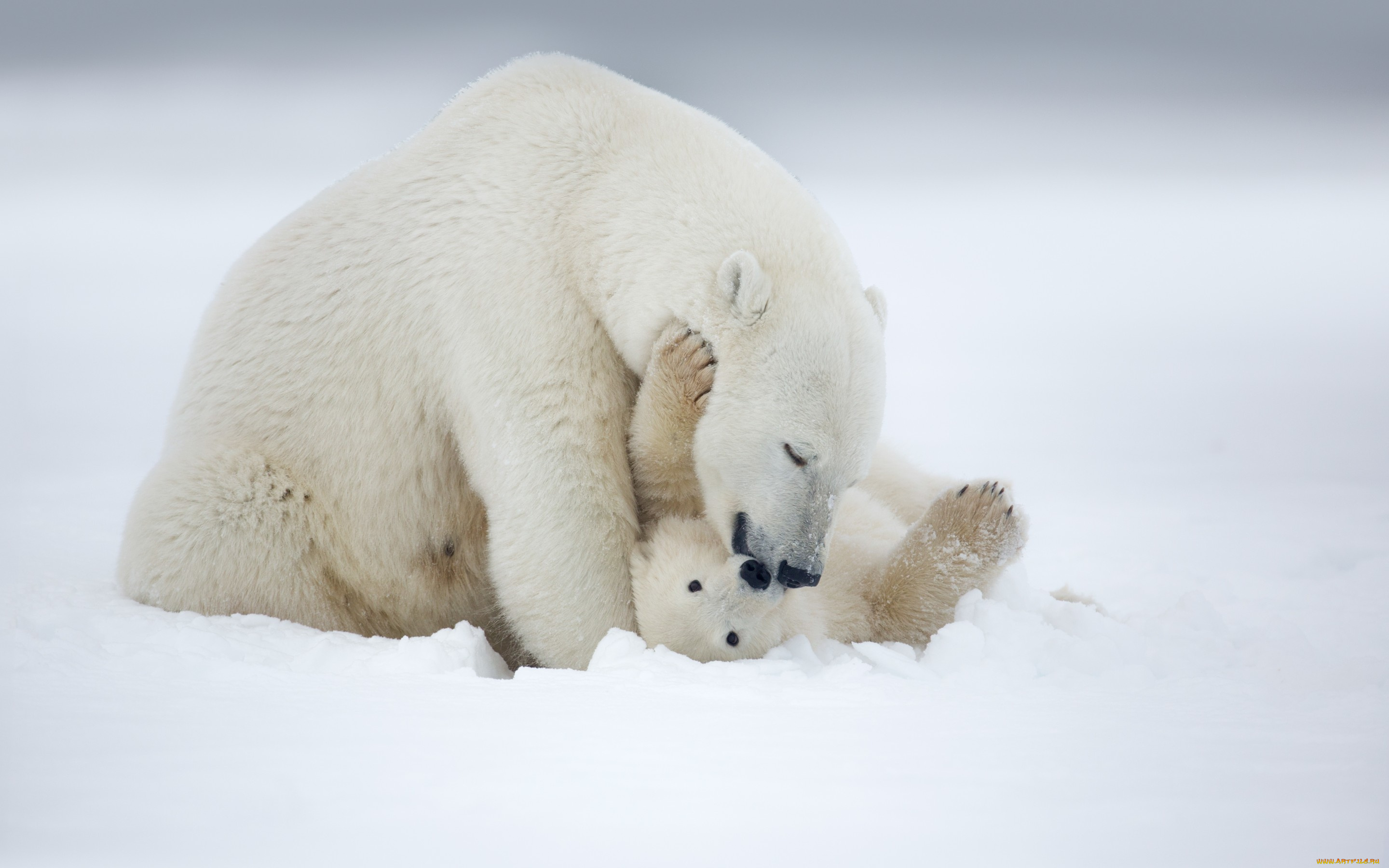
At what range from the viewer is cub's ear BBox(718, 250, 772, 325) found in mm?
2717

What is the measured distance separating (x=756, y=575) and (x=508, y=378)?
0.89m

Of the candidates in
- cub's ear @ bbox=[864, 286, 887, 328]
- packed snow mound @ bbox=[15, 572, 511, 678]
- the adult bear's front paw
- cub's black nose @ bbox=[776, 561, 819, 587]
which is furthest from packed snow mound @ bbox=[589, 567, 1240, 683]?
cub's ear @ bbox=[864, 286, 887, 328]

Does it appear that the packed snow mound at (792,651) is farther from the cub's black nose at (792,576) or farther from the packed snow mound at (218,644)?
the cub's black nose at (792,576)

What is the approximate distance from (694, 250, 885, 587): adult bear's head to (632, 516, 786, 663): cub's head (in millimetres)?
77

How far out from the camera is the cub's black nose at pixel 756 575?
2.75 m

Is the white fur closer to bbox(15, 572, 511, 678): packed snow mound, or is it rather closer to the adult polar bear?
the adult polar bear

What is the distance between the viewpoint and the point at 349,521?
3.27 m

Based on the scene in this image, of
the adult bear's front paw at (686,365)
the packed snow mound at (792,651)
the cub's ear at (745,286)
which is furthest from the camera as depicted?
the adult bear's front paw at (686,365)

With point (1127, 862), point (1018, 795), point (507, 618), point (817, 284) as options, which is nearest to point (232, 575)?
point (507, 618)

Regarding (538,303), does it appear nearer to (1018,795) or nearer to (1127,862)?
(1018,795)

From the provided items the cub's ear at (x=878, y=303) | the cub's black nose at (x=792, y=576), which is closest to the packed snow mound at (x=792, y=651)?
the cub's black nose at (x=792, y=576)

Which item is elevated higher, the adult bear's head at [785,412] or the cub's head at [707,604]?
the adult bear's head at [785,412]

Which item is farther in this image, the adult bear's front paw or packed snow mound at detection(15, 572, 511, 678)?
the adult bear's front paw

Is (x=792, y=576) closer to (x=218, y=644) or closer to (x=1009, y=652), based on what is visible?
(x=1009, y=652)
